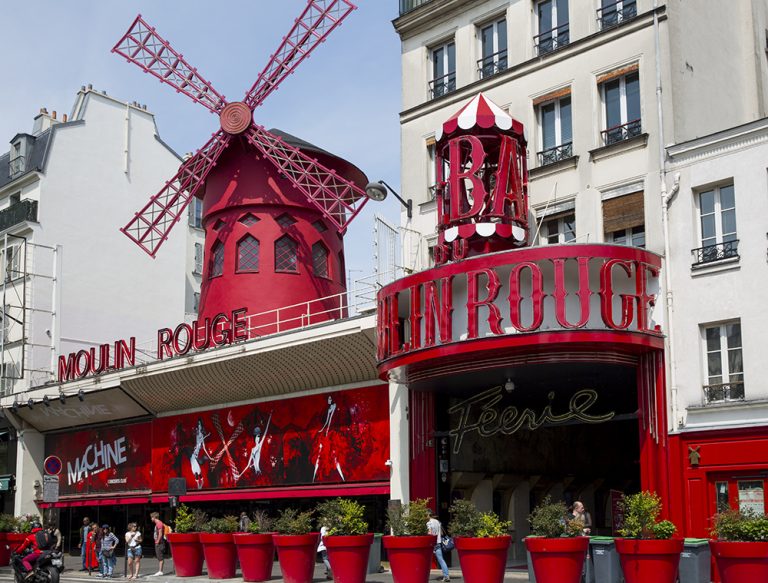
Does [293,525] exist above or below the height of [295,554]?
above

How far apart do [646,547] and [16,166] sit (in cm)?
2640

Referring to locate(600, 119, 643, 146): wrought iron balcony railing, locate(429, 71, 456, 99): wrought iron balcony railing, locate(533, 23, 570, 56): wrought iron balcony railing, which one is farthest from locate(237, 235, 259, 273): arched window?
locate(600, 119, 643, 146): wrought iron balcony railing

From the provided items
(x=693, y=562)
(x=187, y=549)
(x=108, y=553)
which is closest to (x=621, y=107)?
Answer: (x=693, y=562)

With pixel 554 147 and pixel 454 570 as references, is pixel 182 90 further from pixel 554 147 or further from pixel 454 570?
pixel 454 570

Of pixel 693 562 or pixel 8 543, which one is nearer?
pixel 693 562

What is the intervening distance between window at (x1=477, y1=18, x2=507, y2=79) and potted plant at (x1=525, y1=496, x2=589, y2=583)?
30.1ft

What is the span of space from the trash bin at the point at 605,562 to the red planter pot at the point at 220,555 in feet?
20.4

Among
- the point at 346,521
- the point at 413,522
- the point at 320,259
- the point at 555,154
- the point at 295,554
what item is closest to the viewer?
the point at 413,522

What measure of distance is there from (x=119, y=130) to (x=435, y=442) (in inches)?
780

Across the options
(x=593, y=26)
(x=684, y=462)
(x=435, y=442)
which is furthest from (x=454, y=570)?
(x=593, y=26)

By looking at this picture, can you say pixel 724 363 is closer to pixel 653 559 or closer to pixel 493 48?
pixel 653 559

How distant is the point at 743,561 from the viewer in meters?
11.4

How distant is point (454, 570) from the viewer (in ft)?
59.9

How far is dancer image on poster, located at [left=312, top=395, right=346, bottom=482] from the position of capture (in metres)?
21.1
